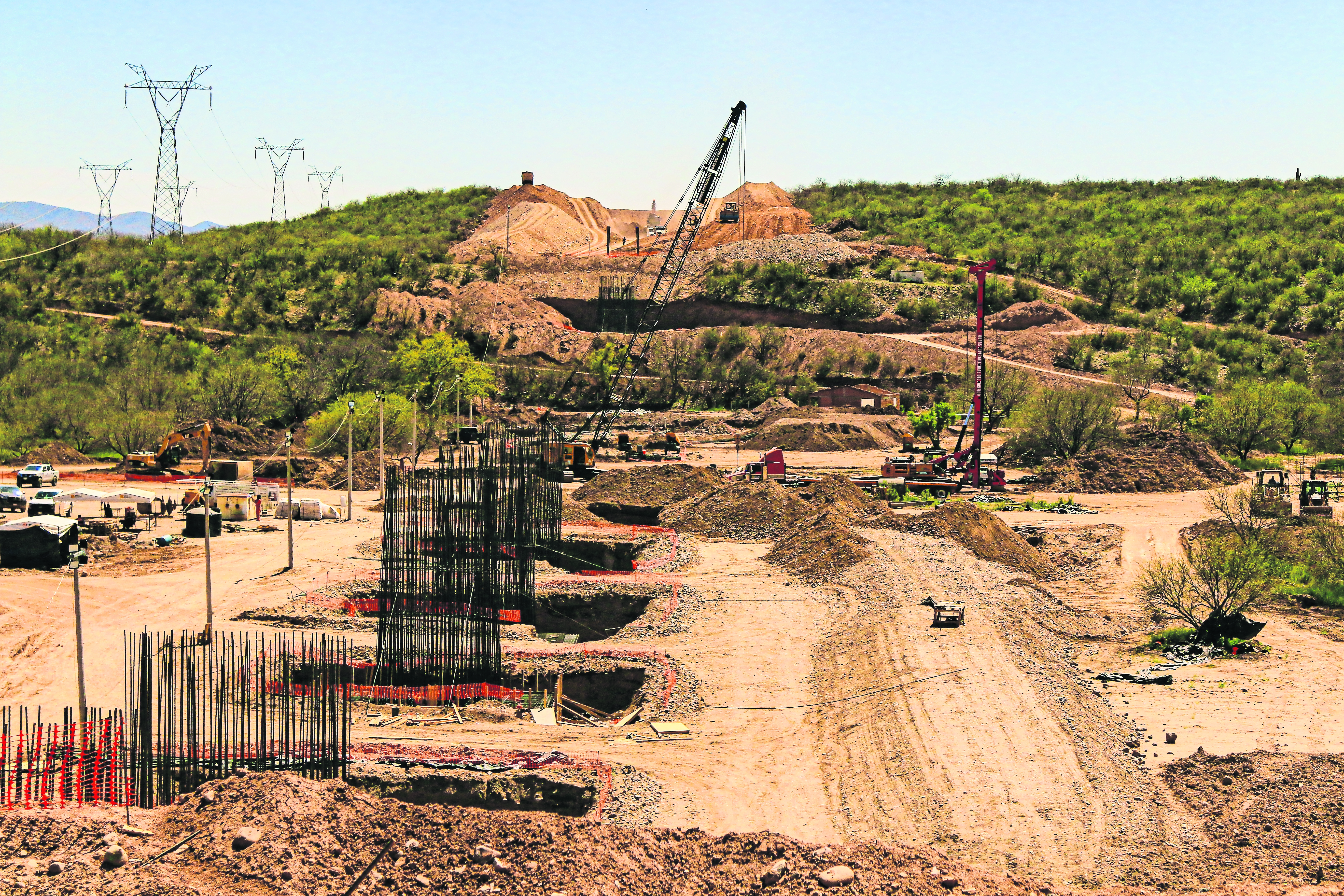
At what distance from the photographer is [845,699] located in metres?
26.5

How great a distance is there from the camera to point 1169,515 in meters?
54.2

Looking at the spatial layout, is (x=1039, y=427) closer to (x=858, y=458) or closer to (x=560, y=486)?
(x=858, y=458)

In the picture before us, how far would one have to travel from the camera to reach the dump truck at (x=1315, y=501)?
4791cm

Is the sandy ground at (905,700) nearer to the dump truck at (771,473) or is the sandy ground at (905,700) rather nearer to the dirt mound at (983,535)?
the dirt mound at (983,535)

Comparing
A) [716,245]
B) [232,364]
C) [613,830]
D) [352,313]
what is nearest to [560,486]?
[613,830]

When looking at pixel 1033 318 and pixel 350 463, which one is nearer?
pixel 350 463

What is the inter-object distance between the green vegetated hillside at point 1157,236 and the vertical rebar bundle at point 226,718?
360ft

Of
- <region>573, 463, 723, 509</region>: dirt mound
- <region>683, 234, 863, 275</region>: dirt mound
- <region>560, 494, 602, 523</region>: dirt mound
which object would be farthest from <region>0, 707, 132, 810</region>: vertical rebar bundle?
<region>683, 234, 863, 275</region>: dirt mound

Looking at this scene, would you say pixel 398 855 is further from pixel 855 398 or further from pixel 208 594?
pixel 855 398

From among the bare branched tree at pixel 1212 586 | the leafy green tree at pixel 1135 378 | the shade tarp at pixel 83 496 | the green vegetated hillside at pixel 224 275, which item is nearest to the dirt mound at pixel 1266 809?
the bare branched tree at pixel 1212 586

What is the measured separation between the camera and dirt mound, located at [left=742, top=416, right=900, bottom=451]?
260ft

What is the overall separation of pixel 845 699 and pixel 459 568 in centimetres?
1078

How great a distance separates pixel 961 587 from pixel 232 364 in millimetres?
65202

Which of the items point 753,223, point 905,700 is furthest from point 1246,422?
point 753,223
